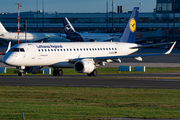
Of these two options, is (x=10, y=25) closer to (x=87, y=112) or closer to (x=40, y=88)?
(x=40, y=88)

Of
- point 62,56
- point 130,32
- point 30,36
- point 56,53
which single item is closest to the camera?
point 56,53

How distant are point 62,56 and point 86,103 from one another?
887 inches

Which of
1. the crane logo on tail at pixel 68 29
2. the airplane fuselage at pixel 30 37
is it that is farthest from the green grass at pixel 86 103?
the airplane fuselage at pixel 30 37

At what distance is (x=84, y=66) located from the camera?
4391 centimetres

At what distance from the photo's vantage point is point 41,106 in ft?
71.9

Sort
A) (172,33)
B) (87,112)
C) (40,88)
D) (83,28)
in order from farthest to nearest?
(83,28)
(172,33)
(40,88)
(87,112)

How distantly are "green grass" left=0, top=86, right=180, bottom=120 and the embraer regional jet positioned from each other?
10361mm

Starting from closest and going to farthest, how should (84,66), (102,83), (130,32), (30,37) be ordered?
(102,83)
(84,66)
(130,32)
(30,37)

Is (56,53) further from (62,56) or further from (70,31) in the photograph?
(70,31)

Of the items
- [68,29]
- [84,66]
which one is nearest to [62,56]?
[84,66]

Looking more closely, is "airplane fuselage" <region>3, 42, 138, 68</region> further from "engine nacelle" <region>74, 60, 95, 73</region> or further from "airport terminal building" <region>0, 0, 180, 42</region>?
"airport terminal building" <region>0, 0, 180, 42</region>

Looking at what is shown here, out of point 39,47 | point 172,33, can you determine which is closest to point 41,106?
point 39,47

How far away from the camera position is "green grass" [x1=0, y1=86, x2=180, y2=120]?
19.0m

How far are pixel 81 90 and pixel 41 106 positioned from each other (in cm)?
929
